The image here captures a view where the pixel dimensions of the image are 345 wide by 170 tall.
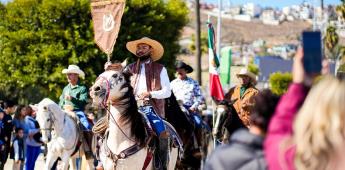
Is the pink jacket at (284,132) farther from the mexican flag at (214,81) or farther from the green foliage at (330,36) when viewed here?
the green foliage at (330,36)

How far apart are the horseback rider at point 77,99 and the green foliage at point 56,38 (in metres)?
21.4

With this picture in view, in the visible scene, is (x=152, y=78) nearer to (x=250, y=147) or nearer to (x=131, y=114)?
(x=131, y=114)

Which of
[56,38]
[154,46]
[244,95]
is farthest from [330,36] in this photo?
[154,46]

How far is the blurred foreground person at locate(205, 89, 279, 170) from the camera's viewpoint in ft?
16.7

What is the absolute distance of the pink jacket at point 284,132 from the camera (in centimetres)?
479

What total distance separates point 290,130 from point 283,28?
196148 millimetres

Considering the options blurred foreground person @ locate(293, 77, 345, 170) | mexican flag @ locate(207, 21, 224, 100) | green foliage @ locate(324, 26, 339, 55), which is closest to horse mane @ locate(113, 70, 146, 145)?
mexican flag @ locate(207, 21, 224, 100)

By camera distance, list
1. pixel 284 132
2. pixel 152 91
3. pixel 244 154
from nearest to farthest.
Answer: pixel 284 132
pixel 244 154
pixel 152 91

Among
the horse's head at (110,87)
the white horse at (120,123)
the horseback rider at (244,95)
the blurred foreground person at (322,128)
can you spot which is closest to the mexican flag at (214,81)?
the horseback rider at (244,95)

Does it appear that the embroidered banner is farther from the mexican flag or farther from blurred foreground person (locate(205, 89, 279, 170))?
blurred foreground person (locate(205, 89, 279, 170))

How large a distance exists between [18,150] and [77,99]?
391cm

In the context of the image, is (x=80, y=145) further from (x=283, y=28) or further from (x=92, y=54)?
(x=283, y=28)

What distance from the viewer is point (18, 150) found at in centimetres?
1852

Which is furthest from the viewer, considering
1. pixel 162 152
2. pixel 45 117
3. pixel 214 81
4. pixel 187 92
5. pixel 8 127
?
pixel 8 127
